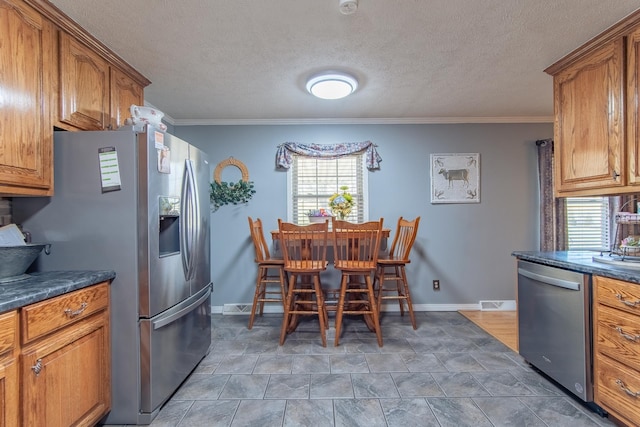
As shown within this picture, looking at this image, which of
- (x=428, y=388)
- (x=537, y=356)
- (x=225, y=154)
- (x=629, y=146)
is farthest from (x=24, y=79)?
(x=537, y=356)

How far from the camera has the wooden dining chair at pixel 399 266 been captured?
2.89m

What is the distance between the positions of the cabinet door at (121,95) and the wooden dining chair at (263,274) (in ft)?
4.42

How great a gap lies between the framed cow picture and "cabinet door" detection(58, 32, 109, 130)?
10.6 ft

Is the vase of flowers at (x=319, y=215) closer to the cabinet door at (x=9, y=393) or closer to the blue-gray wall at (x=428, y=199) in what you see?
the blue-gray wall at (x=428, y=199)

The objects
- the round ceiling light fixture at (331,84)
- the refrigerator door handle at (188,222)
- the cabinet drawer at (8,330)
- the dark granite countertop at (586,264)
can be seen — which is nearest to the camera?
the cabinet drawer at (8,330)

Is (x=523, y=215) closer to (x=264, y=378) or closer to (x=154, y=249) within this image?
(x=264, y=378)

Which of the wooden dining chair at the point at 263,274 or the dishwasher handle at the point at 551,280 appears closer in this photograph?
the dishwasher handle at the point at 551,280

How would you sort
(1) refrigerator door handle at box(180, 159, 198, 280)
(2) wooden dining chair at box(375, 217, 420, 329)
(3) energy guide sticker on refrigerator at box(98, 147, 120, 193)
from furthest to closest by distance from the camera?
(2) wooden dining chair at box(375, 217, 420, 329) < (1) refrigerator door handle at box(180, 159, 198, 280) < (3) energy guide sticker on refrigerator at box(98, 147, 120, 193)

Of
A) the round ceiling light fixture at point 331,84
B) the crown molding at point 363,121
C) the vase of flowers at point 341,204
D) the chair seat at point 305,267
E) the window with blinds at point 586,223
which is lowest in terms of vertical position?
the chair seat at point 305,267

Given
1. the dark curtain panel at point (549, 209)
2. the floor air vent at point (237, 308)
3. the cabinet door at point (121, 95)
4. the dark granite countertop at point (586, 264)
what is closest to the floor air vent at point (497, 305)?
the dark curtain panel at point (549, 209)

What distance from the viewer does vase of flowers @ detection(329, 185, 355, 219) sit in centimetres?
331

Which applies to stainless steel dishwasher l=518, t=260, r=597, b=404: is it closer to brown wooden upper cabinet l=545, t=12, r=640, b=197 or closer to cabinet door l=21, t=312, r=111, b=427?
brown wooden upper cabinet l=545, t=12, r=640, b=197

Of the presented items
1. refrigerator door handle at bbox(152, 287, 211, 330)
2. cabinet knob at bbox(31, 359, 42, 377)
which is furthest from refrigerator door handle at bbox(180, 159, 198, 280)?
cabinet knob at bbox(31, 359, 42, 377)

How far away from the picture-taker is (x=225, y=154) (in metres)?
3.53
